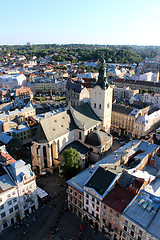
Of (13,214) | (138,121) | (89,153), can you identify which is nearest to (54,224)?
(13,214)

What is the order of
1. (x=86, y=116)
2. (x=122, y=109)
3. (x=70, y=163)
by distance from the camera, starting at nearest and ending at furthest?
(x=70, y=163) → (x=86, y=116) → (x=122, y=109)

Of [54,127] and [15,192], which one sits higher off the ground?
[54,127]

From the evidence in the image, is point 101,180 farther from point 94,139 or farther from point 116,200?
point 94,139

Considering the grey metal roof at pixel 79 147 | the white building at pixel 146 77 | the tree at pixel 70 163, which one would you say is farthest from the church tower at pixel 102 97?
the white building at pixel 146 77

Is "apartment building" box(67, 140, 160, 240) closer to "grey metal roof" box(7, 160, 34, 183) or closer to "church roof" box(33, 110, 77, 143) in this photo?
"grey metal roof" box(7, 160, 34, 183)

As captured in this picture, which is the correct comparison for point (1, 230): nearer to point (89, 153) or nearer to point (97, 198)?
point (97, 198)

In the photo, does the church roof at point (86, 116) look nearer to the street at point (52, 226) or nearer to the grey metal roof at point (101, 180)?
the grey metal roof at point (101, 180)

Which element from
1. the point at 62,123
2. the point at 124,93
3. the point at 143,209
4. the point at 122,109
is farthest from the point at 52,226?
the point at 124,93

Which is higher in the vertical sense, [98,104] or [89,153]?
[98,104]
